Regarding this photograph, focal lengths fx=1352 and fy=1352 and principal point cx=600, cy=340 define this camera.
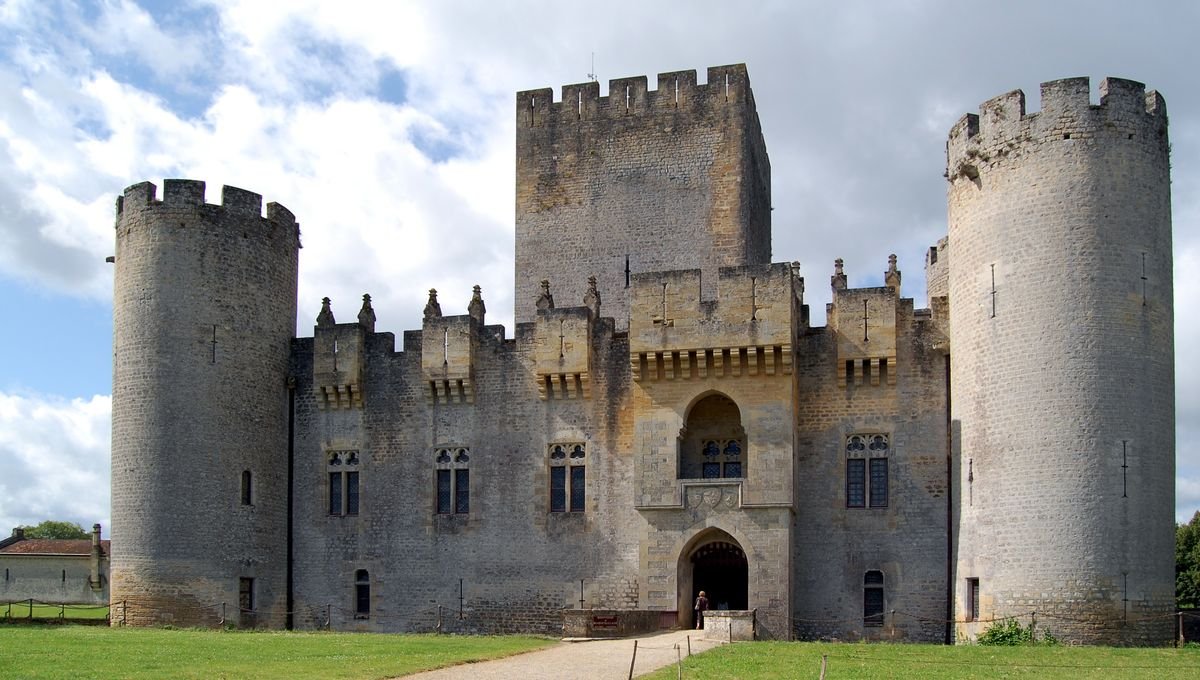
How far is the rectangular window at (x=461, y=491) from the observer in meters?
34.1

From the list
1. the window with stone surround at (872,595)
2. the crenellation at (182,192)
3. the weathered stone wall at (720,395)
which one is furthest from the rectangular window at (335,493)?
the window with stone surround at (872,595)

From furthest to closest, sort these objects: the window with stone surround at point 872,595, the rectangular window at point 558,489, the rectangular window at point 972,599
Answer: the rectangular window at point 558,489
the window with stone surround at point 872,595
the rectangular window at point 972,599

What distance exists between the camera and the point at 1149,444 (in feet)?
88.5

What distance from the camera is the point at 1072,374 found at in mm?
27047

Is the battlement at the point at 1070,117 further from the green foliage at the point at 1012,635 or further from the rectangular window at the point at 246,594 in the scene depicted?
the rectangular window at the point at 246,594

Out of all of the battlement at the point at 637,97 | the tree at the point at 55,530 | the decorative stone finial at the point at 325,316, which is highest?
the battlement at the point at 637,97

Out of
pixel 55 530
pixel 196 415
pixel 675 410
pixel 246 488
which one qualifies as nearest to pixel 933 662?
pixel 675 410

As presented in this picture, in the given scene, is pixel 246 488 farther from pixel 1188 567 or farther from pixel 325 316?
pixel 1188 567

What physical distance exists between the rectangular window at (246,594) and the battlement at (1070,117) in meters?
20.3

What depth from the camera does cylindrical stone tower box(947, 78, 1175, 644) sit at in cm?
2650

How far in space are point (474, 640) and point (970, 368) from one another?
1189 cm

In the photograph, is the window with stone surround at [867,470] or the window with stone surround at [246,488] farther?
the window with stone surround at [246,488]

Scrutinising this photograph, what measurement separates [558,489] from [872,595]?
7964 mm

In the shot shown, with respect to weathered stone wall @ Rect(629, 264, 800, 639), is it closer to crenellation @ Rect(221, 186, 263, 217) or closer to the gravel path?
the gravel path
